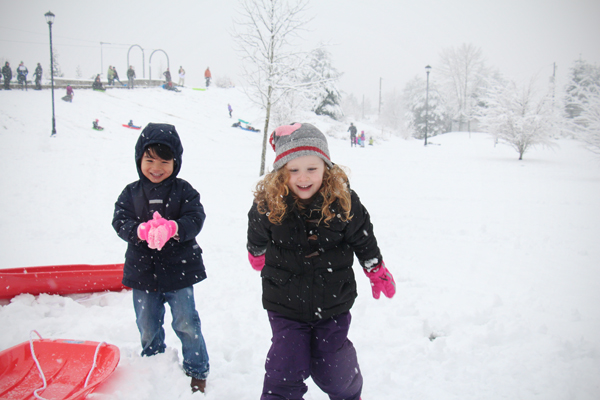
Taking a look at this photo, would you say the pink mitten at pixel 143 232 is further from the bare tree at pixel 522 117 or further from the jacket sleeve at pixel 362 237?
the bare tree at pixel 522 117

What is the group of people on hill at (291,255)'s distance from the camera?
1.91m

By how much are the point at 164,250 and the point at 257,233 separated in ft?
2.16

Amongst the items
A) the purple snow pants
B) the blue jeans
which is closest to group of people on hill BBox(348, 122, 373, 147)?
the blue jeans

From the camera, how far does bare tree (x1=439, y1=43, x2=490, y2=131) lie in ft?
138

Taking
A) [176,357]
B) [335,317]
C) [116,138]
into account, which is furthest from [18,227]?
[116,138]

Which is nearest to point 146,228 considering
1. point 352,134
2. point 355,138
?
point 352,134

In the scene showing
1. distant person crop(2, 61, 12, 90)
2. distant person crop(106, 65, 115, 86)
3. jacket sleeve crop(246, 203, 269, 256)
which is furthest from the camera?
distant person crop(106, 65, 115, 86)

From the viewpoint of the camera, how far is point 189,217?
220 cm

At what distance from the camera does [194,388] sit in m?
2.28

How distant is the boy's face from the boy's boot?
4.59 ft

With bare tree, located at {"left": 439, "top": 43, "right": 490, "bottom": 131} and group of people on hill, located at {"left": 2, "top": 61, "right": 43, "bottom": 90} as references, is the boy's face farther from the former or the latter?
bare tree, located at {"left": 439, "top": 43, "right": 490, "bottom": 131}

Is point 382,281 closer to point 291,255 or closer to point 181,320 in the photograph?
point 291,255

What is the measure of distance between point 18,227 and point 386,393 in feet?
20.4

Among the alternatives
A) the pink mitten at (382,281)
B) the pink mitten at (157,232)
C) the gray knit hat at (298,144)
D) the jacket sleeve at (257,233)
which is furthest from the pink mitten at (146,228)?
the pink mitten at (382,281)
